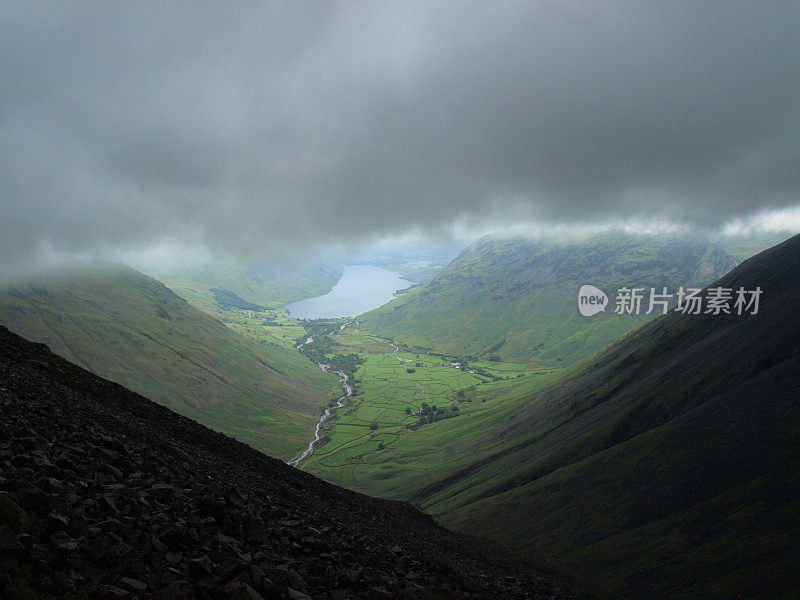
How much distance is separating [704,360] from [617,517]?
67101mm

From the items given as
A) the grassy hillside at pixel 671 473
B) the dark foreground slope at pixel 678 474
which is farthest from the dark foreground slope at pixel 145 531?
the grassy hillside at pixel 671 473

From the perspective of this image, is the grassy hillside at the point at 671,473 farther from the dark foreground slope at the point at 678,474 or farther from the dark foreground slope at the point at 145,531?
the dark foreground slope at the point at 145,531

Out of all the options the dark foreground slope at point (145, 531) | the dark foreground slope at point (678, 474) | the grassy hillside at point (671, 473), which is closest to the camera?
the dark foreground slope at point (145, 531)

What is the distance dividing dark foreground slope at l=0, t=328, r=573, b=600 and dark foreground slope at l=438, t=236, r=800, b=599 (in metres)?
41.9

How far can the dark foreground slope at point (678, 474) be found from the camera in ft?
184

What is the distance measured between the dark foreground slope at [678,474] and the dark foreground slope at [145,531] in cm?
4189

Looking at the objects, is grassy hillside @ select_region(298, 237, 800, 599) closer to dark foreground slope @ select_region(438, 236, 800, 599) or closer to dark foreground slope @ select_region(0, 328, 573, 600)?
dark foreground slope @ select_region(438, 236, 800, 599)

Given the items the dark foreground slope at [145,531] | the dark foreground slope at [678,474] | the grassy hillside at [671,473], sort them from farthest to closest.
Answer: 1. the grassy hillside at [671,473]
2. the dark foreground slope at [678,474]
3. the dark foreground slope at [145,531]

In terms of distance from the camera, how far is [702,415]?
92000 millimetres

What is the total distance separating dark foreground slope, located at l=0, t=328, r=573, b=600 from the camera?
1050 cm

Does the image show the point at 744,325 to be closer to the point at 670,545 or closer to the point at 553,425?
the point at 553,425

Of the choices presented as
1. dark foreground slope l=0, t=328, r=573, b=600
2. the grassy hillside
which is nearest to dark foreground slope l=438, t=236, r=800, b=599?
the grassy hillside

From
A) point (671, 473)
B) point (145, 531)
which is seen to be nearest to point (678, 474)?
point (671, 473)

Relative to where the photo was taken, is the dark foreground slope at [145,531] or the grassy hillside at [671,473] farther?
the grassy hillside at [671,473]
